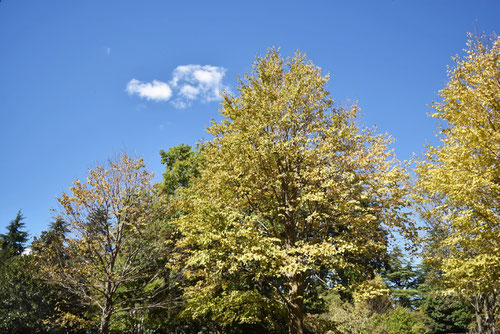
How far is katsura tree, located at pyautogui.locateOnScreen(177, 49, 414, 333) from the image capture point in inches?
322

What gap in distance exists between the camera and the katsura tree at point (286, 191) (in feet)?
26.8

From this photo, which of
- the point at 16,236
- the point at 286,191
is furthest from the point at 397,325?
the point at 16,236

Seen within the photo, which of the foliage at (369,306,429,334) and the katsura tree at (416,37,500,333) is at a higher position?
the katsura tree at (416,37,500,333)

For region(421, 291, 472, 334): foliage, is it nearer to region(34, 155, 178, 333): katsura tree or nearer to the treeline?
the treeline

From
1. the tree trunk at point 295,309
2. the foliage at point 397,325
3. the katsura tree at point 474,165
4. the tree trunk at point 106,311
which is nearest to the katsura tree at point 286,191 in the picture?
the tree trunk at point 295,309

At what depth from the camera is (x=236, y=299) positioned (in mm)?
8656

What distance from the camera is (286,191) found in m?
9.44

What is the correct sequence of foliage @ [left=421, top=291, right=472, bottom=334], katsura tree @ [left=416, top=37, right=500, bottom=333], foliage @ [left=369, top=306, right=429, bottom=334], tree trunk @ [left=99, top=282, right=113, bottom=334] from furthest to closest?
foliage @ [left=421, top=291, right=472, bottom=334]
foliage @ [left=369, top=306, right=429, bottom=334]
tree trunk @ [left=99, top=282, right=113, bottom=334]
katsura tree @ [left=416, top=37, right=500, bottom=333]

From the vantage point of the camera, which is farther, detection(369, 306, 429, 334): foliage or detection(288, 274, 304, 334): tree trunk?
detection(369, 306, 429, 334): foliage

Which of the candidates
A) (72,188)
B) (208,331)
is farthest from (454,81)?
(208,331)

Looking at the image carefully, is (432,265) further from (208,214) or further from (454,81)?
(208,214)

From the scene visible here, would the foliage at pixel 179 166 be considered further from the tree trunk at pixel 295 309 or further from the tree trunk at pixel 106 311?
the tree trunk at pixel 295 309

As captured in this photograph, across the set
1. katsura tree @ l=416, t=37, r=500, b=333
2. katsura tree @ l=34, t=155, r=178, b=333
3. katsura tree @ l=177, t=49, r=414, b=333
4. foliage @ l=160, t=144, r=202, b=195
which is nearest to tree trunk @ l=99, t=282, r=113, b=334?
katsura tree @ l=34, t=155, r=178, b=333

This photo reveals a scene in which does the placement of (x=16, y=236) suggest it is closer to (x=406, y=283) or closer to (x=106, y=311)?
(x=106, y=311)
